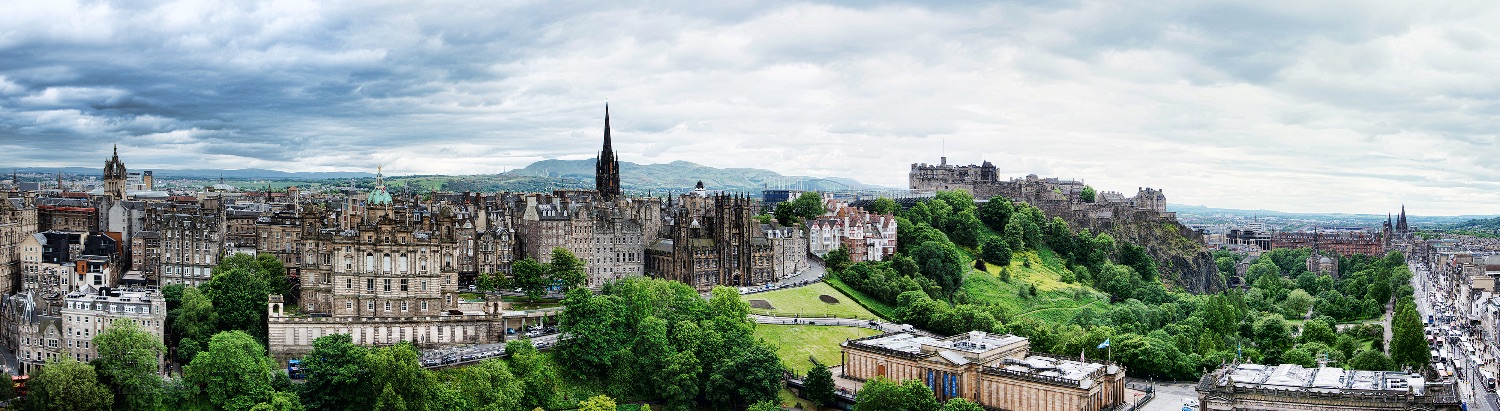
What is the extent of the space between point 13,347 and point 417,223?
30303mm

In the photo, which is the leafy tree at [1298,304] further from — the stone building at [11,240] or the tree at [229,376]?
the stone building at [11,240]

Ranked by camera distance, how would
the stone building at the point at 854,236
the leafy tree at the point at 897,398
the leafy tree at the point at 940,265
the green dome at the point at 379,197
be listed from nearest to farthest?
1. the leafy tree at the point at 897,398
2. the green dome at the point at 379,197
3. the leafy tree at the point at 940,265
4. the stone building at the point at 854,236

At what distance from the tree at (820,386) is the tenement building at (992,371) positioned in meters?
3.98

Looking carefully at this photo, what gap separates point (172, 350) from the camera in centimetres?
8644

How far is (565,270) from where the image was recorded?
4232 inches

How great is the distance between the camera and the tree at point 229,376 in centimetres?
7475

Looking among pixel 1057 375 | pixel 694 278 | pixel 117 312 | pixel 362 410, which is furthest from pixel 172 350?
pixel 1057 375

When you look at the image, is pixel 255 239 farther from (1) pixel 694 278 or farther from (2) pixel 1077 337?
(2) pixel 1077 337

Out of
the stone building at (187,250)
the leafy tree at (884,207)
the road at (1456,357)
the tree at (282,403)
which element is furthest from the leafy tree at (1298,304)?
the stone building at (187,250)

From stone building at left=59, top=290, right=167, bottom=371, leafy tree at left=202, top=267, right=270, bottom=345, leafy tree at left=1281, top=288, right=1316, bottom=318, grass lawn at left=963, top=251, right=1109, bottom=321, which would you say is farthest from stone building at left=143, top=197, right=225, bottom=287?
leafy tree at left=1281, top=288, right=1316, bottom=318

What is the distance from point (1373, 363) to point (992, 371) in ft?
97.8

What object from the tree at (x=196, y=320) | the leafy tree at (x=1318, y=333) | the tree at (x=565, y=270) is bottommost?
the leafy tree at (x=1318, y=333)

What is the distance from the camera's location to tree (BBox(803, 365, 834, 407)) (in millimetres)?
86250

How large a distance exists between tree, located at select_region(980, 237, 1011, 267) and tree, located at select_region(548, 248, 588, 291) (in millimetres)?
72287
